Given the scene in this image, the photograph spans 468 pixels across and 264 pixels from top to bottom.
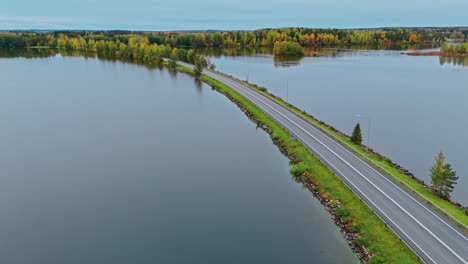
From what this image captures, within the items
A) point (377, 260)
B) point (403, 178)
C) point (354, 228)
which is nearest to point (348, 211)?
point (354, 228)

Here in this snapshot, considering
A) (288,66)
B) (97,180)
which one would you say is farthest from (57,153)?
(288,66)

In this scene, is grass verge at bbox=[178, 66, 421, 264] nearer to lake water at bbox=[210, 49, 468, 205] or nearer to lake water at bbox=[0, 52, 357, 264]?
lake water at bbox=[0, 52, 357, 264]

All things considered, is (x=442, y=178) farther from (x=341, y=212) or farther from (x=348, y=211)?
(x=341, y=212)

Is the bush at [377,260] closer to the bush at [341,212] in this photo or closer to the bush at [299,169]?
the bush at [341,212]

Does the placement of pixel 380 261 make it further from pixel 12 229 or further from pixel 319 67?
pixel 319 67

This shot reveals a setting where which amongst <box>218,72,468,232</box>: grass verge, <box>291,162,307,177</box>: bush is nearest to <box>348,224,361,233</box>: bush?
<box>218,72,468,232</box>: grass verge

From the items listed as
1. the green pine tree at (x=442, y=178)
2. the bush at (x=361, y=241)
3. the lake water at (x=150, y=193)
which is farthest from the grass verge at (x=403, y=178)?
the lake water at (x=150, y=193)
